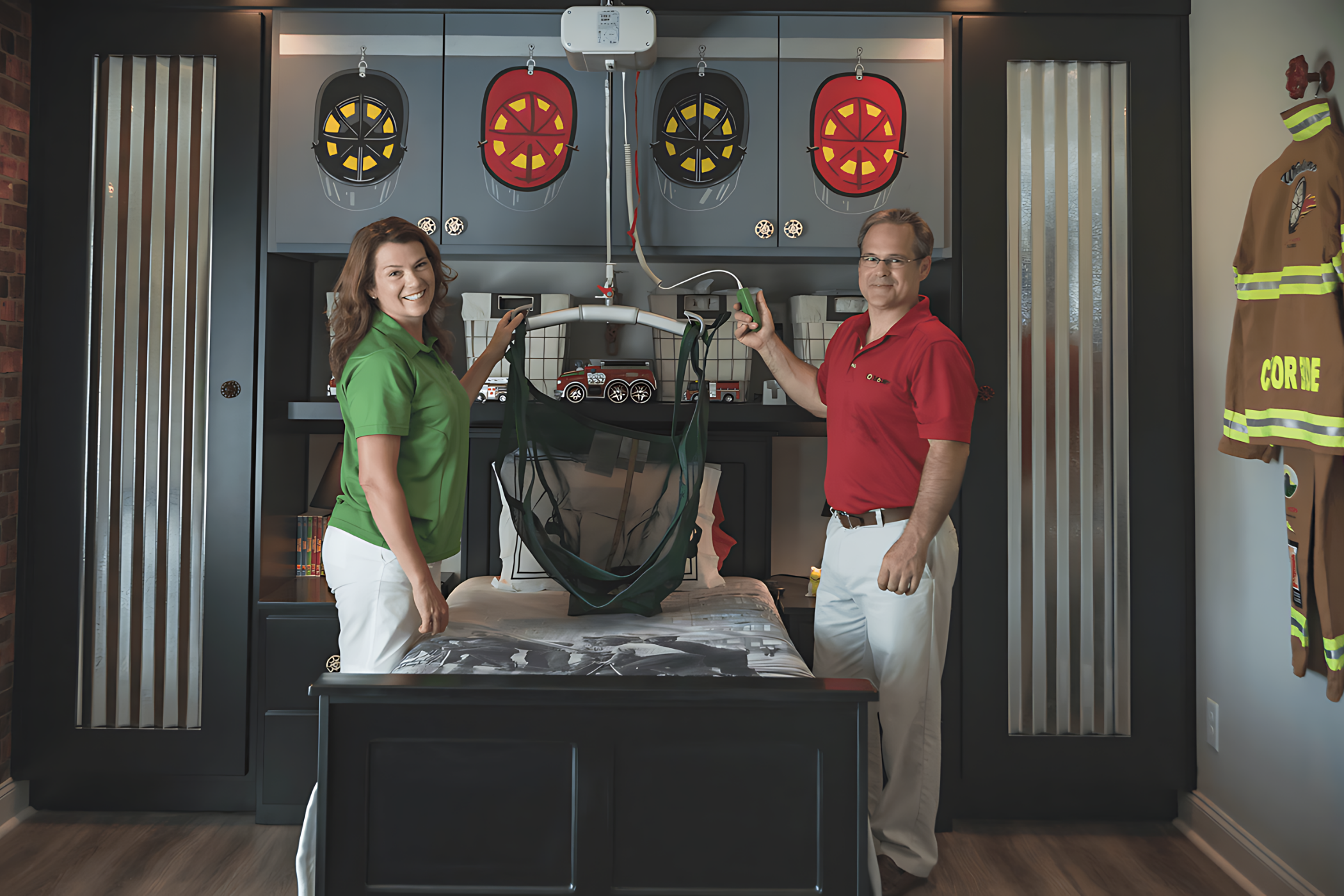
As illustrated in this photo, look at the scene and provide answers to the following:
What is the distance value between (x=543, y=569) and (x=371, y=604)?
597 mm

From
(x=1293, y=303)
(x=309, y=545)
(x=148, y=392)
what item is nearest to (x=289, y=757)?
(x=309, y=545)

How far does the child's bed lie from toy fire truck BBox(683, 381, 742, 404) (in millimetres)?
1341

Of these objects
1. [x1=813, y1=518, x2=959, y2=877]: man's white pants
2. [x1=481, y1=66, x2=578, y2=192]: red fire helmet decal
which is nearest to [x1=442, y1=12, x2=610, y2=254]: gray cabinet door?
[x1=481, y1=66, x2=578, y2=192]: red fire helmet decal

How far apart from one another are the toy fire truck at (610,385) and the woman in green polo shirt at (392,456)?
616 millimetres

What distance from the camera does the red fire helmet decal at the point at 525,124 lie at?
8.39 feet

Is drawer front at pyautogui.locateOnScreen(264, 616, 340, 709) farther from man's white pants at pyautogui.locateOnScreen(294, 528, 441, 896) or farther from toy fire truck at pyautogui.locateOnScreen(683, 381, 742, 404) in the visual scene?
toy fire truck at pyautogui.locateOnScreen(683, 381, 742, 404)

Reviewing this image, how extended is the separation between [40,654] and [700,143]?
250 cm

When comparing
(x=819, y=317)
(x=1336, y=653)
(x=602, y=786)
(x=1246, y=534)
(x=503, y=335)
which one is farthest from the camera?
(x=819, y=317)

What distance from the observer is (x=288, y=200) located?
255cm

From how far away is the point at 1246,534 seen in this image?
7.51 feet

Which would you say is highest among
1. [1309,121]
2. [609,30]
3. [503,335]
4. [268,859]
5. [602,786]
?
[609,30]

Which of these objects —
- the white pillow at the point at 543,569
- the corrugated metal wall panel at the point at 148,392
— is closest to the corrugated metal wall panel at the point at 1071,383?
the white pillow at the point at 543,569

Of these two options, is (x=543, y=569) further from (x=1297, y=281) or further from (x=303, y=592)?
(x=1297, y=281)

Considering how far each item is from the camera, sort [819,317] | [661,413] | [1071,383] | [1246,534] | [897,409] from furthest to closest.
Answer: [819,317] → [661,413] → [1071,383] → [1246,534] → [897,409]
